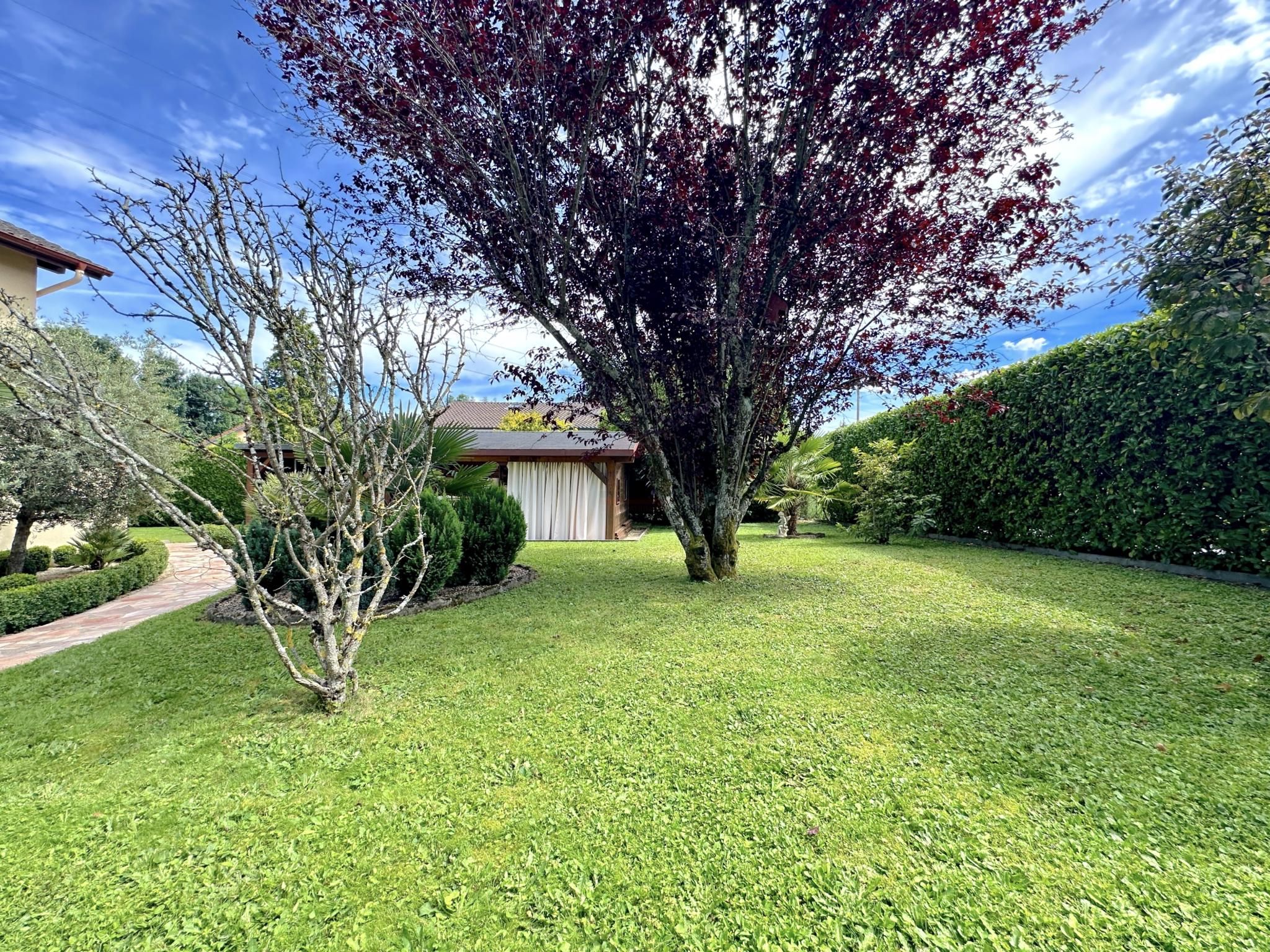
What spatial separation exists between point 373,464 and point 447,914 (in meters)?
2.53

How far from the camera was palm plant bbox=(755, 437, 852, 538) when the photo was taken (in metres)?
11.4

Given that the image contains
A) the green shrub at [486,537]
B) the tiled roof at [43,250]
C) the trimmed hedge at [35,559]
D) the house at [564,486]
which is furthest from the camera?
the house at [564,486]

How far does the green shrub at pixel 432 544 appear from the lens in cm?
541

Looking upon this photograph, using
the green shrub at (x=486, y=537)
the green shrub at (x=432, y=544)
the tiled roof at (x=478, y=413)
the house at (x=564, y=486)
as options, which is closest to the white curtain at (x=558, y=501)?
the house at (x=564, y=486)

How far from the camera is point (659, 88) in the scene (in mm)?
5703

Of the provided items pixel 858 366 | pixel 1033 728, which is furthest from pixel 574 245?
pixel 1033 728

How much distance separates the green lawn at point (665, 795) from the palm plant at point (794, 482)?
7.21 meters

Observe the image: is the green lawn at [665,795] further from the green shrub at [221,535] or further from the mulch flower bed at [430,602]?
the green shrub at [221,535]

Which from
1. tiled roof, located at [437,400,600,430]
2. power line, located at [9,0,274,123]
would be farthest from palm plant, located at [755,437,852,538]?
power line, located at [9,0,274,123]

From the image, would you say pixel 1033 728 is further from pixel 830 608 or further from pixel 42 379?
pixel 42 379

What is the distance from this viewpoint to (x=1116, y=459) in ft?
20.3

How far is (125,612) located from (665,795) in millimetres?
7492

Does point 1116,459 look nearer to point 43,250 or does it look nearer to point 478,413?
point 43,250

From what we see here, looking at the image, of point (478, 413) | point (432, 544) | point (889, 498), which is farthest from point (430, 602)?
point (478, 413)
